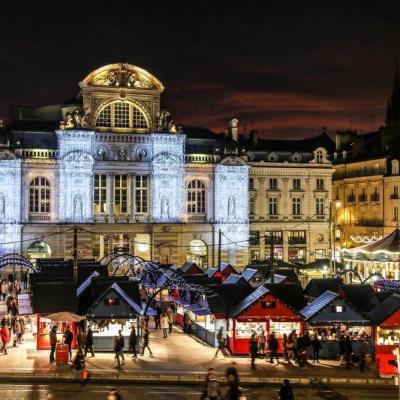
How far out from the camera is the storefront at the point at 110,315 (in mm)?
36719

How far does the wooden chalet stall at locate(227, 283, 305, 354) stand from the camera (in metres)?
36.4

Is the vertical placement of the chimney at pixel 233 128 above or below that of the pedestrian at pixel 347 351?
above

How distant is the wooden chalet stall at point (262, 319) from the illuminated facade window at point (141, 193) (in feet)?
117

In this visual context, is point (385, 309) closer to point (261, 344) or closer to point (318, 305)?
point (318, 305)

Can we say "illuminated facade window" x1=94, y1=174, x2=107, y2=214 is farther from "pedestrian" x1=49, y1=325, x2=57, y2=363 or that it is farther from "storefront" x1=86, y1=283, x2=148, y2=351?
"pedestrian" x1=49, y1=325, x2=57, y2=363

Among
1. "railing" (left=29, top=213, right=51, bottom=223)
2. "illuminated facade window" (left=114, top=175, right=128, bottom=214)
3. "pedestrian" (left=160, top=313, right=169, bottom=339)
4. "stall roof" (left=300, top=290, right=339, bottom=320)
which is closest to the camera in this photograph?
"stall roof" (left=300, top=290, right=339, bottom=320)

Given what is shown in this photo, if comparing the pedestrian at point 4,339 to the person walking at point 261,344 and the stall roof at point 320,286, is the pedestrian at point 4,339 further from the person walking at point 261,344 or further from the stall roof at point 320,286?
the stall roof at point 320,286

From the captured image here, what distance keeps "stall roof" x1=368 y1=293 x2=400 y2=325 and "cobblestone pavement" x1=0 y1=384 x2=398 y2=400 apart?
5.96 metres

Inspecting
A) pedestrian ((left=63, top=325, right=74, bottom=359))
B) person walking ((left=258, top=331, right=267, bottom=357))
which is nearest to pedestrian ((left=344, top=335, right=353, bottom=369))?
person walking ((left=258, top=331, right=267, bottom=357))

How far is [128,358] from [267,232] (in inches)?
1772

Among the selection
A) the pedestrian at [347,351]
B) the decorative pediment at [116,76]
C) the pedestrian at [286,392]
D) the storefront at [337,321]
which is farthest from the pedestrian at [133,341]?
the decorative pediment at [116,76]

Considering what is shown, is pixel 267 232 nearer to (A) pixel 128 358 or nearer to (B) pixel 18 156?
(B) pixel 18 156

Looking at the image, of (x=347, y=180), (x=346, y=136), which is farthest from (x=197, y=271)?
(x=346, y=136)

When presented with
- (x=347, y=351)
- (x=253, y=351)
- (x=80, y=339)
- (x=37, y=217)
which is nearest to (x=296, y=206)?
(x=37, y=217)
